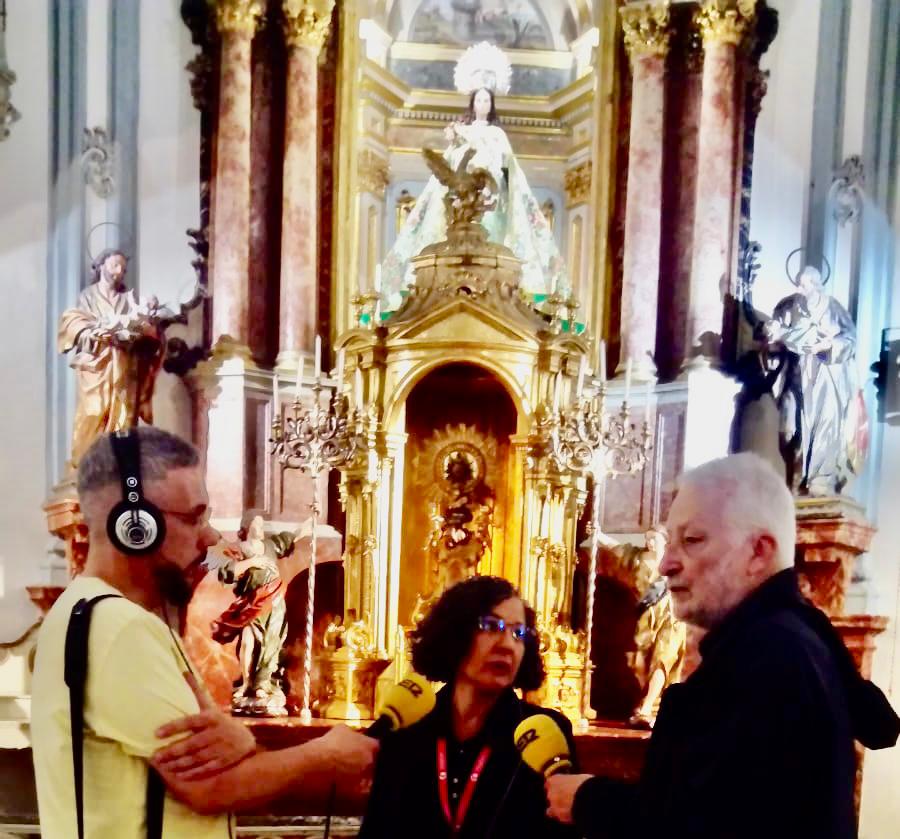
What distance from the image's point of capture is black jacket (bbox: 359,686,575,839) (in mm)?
2289

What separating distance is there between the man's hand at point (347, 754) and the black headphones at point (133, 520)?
54 cm

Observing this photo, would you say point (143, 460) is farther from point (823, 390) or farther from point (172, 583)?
point (823, 390)

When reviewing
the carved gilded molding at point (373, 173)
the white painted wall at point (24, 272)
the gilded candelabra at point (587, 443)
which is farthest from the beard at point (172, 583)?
the carved gilded molding at point (373, 173)

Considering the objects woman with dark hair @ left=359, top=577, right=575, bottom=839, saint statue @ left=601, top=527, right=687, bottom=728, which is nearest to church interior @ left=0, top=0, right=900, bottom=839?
saint statue @ left=601, top=527, right=687, bottom=728

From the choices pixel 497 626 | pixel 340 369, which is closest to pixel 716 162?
pixel 340 369

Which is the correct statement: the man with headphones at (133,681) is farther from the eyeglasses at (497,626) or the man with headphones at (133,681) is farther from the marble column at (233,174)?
the marble column at (233,174)

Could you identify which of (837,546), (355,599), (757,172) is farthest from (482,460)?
(757,172)

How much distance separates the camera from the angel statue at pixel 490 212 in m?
7.02

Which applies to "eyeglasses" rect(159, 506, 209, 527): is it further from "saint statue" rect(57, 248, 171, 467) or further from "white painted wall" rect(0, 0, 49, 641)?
"white painted wall" rect(0, 0, 49, 641)

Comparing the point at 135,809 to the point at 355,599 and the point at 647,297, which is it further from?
the point at 647,297

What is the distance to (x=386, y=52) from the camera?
8.09 m

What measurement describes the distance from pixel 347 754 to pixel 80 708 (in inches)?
25.4

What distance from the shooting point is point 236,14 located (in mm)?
6922

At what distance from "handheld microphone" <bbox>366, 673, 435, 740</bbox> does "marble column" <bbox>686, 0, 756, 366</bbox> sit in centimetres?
481
